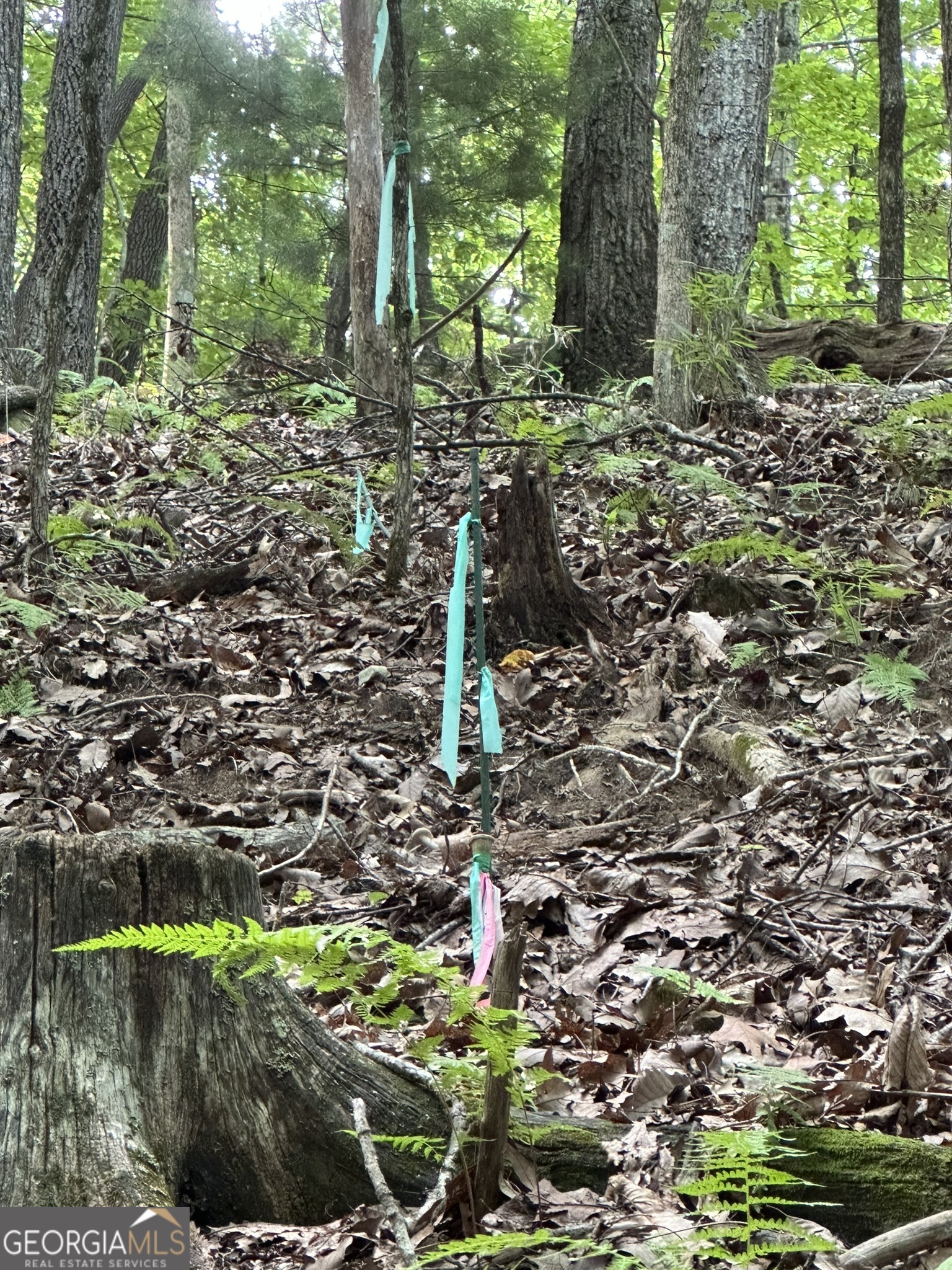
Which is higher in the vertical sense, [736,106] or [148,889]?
[736,106]

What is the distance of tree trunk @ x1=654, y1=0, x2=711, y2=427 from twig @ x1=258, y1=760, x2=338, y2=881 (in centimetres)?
418

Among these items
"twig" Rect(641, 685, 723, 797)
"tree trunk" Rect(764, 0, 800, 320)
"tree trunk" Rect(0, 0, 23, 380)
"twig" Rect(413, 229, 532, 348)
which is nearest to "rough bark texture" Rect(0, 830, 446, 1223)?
"twig" Rect(641, 685, 723, 797)

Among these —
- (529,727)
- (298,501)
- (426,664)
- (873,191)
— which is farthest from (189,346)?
(873,191)

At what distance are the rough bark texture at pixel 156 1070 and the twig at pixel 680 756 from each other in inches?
82.9

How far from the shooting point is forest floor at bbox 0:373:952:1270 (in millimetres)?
2549

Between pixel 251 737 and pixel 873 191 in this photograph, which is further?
pixel 873 191

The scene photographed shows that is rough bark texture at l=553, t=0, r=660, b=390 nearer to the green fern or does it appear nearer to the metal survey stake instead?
the green fern

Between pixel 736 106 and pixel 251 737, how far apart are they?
6160 mm

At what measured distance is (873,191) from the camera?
63.5ft

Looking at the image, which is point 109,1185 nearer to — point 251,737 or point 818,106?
point 251,737

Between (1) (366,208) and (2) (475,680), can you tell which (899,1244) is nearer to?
(2) (475,680)

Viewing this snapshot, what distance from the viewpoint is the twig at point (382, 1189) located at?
1.70 m

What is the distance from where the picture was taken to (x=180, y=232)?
1091 cm

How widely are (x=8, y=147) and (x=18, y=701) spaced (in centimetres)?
668
